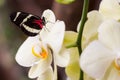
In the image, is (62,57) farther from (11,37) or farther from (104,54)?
(11,37)

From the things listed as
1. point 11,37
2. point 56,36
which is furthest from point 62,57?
point 11,37

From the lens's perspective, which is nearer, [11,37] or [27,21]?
[27,21]

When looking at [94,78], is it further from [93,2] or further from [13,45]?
[13,45]

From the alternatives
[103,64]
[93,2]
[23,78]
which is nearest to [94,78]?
[103,64]

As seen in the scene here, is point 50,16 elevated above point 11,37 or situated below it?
above

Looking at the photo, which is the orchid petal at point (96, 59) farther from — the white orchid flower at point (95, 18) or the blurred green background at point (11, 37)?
the blurred green background at point (11, 37)

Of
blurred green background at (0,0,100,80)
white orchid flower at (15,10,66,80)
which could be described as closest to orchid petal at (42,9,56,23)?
white orchid flower at (15,10,66,80)

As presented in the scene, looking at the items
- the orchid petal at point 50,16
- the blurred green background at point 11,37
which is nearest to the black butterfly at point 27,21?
the orchid petal at point 50,16

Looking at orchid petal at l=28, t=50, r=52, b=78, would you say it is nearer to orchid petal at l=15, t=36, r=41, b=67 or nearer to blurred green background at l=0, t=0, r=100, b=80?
orchid petal at l=15, t=36, r=41, b=67
